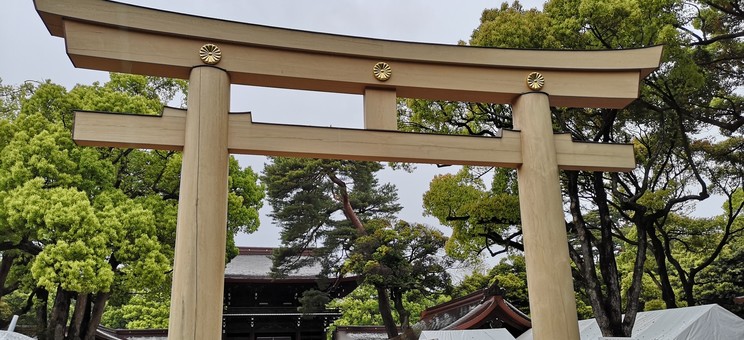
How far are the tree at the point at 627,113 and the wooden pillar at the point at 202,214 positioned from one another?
6.38 metres

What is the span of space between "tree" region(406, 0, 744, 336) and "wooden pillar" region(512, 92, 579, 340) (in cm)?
451

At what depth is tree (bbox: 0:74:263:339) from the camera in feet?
34.6

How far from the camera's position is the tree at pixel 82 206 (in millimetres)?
10531

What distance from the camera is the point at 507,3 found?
466 inches

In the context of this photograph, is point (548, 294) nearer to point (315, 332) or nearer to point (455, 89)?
point (455, 89)

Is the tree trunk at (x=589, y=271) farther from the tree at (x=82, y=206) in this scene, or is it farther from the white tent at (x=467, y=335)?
the tree at (x=82, y=206)

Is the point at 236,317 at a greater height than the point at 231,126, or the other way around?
the point at 231,126

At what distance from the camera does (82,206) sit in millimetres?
10828

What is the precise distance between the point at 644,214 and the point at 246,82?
346 inches

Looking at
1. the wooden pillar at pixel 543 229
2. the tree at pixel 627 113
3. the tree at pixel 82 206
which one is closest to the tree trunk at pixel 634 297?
the tree at pixel 627 113

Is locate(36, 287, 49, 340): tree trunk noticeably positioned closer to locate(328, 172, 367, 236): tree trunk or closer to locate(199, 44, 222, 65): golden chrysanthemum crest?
locate(328, 172, 367, 236): tree trunk

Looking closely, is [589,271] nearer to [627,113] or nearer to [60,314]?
[627,113]

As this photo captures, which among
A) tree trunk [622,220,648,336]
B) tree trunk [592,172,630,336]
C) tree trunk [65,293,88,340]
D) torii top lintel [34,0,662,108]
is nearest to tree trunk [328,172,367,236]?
tree trunk [65,293,88,340]

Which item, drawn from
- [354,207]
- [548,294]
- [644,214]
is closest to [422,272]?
[354,207]
